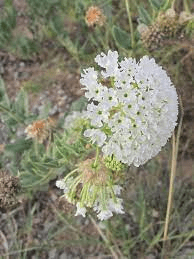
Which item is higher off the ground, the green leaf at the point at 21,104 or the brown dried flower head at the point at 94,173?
the green leaf at the point at 21,104

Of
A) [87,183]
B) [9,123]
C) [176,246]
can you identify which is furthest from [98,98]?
[176,246]

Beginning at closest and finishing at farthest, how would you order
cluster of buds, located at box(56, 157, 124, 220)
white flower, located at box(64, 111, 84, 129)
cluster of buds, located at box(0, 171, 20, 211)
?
1. cluster of buds, located at box(56, 157, 124, 220)
2. cluster of buds, located at box(0, 171, 20, 211)
3. white flower, located at box(64, 111, 84, 129)

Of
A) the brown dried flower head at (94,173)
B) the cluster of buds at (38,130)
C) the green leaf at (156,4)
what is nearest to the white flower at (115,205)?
the brown dried flower head at (94,173)

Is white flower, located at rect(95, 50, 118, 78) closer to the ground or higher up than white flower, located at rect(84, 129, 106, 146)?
higher up

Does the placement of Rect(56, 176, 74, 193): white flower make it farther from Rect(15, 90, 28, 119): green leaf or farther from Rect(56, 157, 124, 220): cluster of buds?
Rect(15, 90, 28, 119): green leaf

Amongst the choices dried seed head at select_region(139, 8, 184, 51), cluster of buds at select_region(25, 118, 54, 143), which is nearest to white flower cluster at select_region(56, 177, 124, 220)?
A: cluster of buds at select_region(25, 118, 54, 143)

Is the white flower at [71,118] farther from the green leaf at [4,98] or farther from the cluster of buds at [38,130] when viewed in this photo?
the green leaf at [4,98]

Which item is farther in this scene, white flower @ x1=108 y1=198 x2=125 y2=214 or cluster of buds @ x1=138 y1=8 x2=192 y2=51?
cluster of buds @ x1=138 y1=8 x2=192 y2=51
